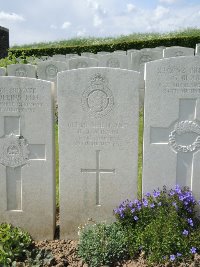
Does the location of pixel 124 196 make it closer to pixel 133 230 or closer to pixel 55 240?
pixel 133 230

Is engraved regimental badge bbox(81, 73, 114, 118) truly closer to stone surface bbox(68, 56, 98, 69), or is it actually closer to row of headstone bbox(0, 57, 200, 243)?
row of headstone bbox(0, 57, 200, 243)

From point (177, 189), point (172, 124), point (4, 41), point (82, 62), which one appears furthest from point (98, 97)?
point (4, 41)

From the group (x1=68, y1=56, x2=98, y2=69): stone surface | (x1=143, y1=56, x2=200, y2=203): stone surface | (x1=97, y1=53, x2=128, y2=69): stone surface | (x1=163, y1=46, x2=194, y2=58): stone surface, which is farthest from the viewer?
(x1=163, y1=46, x2=194, y2=58): stone surface

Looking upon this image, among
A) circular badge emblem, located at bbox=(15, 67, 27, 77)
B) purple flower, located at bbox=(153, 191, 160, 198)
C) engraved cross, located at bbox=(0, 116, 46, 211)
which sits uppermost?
circular badge emblem, located at bbox=(15, 67, 27, 77)

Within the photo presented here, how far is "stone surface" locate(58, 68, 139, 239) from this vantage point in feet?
10.9

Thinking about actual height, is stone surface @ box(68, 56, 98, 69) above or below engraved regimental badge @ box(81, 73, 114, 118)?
above

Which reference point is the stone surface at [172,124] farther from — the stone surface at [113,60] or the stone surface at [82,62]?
the stone surface at [113,60]

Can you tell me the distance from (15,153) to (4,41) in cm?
2054

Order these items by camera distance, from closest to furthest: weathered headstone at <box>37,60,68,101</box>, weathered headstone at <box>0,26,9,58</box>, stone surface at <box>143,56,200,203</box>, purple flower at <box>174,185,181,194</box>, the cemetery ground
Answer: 1. the cemetery ground
2. stone surface at <box>143,56,200,203</box>
3. purple flower at <box>174,185,181,194</box>
4. weathered headstone at <box>37,60,68,101</box>
5. weathered headstone at <box>0,26,9,58</box>

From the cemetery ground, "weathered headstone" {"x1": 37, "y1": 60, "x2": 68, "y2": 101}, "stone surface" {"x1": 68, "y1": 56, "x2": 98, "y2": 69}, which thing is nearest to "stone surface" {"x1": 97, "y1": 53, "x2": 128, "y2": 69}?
"stone surface" {"x1": 68, "y1": 56, "x2": 98, "y2": 69}

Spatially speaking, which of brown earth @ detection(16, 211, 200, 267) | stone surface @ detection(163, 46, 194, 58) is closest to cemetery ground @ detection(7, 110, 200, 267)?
brown earth @ detection(16, 211, 200, 267)

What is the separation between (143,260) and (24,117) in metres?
1.68

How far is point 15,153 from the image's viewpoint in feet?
11.6

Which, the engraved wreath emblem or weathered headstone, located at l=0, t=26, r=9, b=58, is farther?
weathered headstone, located at l=0, t=26, r=9, b=58
